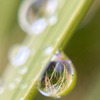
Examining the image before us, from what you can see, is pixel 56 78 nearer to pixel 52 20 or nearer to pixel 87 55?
pixel 52 20

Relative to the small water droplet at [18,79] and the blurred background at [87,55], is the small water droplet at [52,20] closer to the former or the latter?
the small water droplet at [18,79]

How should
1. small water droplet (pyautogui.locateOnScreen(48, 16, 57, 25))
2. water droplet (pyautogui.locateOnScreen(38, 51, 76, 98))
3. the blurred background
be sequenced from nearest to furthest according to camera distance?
small water droplet (pyautogui.locateOnScreen(48, 16, 57, 25)) < water droplet (pyautogui.locateOnScreen(38, 51, 76, 98)) < the blurred background

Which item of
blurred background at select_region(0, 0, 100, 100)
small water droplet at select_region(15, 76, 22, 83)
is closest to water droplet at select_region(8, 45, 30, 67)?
small water droplet at select_region(15, 76, 22, 83)

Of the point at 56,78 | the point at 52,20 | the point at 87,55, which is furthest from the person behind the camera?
the point at 87,55

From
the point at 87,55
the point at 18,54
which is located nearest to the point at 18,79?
the point at 18,54

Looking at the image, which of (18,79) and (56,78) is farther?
(56,78)

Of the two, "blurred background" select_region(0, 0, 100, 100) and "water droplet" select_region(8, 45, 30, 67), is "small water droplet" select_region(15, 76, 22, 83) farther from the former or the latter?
"blurred background" select_region(0, 0, 100, 100)
